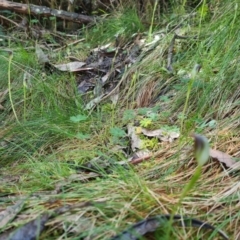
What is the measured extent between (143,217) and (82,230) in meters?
0.18

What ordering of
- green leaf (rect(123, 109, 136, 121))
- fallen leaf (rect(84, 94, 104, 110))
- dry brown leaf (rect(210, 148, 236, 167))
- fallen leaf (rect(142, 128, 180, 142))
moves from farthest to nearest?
fallen leaf (rect(84, 94, 104, 110))
green leaf (rect(123, 109, 136, 121))
fallen leaf (rect(142, 128, 180, 142))
dry brown leaf (rect(210, 148, 236, 167))

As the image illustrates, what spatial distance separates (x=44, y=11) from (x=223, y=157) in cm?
274

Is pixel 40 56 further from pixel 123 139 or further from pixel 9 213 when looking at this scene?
pixel 9 213

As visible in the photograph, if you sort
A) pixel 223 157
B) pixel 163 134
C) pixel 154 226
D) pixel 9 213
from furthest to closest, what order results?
pixel 163 134, pixel 223 157, pixel 9 213, pixel 154 226

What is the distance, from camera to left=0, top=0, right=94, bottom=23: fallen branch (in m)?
3.94

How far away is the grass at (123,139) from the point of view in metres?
1.37

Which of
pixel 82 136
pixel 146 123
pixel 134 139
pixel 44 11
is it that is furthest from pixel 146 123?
pixel 44 11

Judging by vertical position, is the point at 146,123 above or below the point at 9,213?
below

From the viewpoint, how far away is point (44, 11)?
3.98 meters

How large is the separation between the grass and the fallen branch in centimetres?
72

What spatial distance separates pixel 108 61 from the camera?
10.0 feet

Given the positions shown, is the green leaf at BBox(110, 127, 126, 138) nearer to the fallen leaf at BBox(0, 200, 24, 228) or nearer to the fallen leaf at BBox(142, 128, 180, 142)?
the fallen leaf at BBox(142, 128, 180, 142)

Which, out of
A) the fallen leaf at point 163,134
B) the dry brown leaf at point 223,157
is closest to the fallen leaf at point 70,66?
the fallen leaf at point 163,134

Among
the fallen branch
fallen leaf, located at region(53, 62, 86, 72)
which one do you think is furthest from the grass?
the fallen branch
